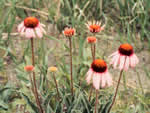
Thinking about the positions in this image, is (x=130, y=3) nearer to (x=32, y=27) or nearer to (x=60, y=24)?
(x=60, y=24)

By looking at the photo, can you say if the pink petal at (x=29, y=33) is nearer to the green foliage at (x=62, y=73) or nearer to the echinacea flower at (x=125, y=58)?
the echinacea flower at (x=125, y=58)

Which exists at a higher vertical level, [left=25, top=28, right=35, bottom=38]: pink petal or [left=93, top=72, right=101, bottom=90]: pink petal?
[left=25, top=28, right=35, bottom=38]: pink petal

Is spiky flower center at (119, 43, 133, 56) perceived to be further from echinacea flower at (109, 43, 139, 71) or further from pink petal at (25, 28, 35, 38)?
pink petal at (25, 28, 35, 38)

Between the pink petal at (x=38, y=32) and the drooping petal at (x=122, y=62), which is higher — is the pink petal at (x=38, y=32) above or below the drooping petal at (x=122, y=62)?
above

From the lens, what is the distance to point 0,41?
7.70 feet

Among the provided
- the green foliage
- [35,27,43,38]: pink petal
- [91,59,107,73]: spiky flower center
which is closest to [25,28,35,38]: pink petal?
[35,27,43,38]: pink petal

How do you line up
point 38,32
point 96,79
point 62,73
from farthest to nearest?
point 62,73 < point 38,32 < point 96,79

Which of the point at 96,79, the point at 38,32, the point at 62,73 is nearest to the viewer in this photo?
the point at 96,79

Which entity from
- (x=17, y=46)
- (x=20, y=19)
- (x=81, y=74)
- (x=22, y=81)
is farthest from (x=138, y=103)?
(x=20, y=19)

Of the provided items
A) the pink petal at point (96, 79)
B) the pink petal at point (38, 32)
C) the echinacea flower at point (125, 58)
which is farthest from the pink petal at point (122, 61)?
the pink petal at point (38, 32)

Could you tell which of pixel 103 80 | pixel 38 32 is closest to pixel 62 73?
pixel 38 32

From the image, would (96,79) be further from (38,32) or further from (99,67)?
(38,32)

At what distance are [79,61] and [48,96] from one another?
57cm

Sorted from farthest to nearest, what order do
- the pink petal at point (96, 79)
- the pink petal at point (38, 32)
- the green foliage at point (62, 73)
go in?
the green foliage at point (62, 73)
the pink petal at point (38, 32)
the pink petal at point (96, 79)
